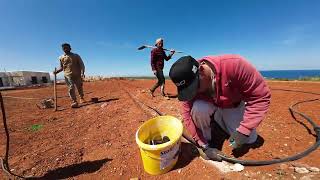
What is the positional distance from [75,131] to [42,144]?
0.64m

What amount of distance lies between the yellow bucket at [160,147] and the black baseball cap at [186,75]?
0.52 meters

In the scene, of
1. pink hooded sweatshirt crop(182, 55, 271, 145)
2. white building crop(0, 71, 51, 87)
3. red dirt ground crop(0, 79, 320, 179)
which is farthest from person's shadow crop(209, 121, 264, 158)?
white building crop(0, 71, 51, 87)

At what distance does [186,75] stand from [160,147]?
75 cm

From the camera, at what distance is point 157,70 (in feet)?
20.2

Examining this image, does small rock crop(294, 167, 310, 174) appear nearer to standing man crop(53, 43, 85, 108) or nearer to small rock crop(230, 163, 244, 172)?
small rock crop(230, 163, 244, 172)

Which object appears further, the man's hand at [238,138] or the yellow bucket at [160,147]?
the man's hand at [238,138]

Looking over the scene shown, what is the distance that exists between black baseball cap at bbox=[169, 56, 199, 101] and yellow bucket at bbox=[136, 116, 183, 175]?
1.72ft

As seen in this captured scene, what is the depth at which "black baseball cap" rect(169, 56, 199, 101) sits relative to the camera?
6.52 ft

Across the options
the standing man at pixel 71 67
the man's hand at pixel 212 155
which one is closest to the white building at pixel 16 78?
the standing man at pixel 71 67

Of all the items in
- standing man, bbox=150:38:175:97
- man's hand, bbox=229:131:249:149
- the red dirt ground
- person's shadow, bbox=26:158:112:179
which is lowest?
person's shadow, bbox=26:158:112:179

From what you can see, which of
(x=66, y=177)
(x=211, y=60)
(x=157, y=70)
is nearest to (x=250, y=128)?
(x=211, y=60)

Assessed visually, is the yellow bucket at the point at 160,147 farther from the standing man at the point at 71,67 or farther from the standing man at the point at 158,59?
the standing man at the point at 71,67

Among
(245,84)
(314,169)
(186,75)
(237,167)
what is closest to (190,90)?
(186,75)

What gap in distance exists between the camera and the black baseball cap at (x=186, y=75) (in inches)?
78.3
